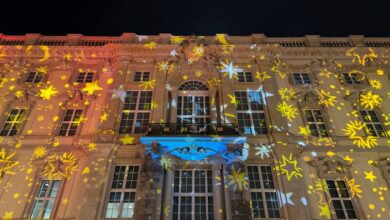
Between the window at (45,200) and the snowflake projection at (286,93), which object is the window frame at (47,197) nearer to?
the window at (45,200)

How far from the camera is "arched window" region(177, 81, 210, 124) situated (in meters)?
17.3

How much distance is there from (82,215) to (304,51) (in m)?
16.7

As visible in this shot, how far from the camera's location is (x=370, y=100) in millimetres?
18438

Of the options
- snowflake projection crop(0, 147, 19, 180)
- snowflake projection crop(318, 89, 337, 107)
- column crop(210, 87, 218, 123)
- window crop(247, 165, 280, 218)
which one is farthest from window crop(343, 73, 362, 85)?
snowflake projection crop(0, 147, 19, 180)

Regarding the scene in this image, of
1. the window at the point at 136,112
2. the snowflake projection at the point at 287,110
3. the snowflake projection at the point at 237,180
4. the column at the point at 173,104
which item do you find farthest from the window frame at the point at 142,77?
the snowflake projection at the point at 237,180

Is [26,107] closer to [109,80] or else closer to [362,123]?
[109,80]

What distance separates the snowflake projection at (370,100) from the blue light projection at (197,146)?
8.66 meters

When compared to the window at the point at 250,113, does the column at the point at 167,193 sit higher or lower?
lower

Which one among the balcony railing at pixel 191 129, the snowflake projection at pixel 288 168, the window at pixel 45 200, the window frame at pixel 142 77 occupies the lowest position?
the window at pixel 45 200

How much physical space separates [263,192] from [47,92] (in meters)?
13.8

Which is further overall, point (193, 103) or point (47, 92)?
point (47, 92)

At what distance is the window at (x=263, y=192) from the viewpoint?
13.7 meters

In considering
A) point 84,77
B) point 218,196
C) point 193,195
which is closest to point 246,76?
point 218,196

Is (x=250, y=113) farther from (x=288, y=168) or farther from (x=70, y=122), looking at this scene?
(x=70, y=122)
